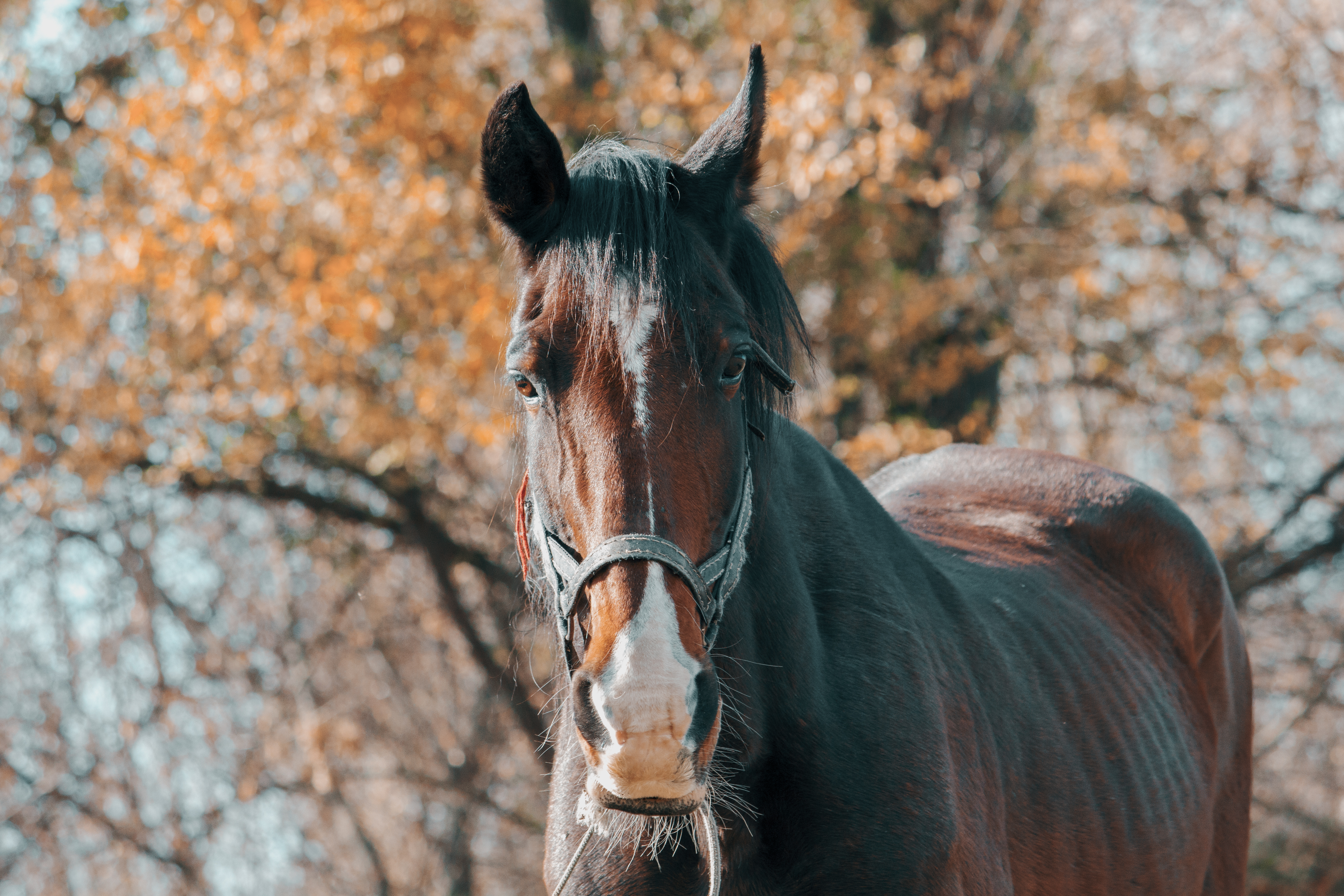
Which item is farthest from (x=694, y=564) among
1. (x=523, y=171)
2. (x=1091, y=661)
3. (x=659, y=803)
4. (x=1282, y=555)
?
(x=1282, y=555)

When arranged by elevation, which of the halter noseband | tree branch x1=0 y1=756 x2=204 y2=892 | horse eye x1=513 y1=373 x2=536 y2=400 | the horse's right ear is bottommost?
tree branch x1=0 y1=756 x2=204 y2=892

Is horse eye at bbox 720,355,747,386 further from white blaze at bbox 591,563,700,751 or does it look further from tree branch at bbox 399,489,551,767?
tree branch at bbox 399,489,551,767

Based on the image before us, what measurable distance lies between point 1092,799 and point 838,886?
112 centimetres

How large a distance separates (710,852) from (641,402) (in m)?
0.85

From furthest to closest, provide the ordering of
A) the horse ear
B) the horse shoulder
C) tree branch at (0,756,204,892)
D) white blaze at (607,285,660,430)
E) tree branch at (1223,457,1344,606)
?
tree branch at (1223,457,1344,606), tree branch at (0,756,204,892), the horse shoulder, the horse ear, white blaze at (607,285,660,430)

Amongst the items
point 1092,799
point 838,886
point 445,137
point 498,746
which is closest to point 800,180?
point 445,137

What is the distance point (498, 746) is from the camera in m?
9.67

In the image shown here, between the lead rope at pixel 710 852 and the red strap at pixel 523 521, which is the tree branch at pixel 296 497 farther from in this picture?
the lead rope at pixel 710 852

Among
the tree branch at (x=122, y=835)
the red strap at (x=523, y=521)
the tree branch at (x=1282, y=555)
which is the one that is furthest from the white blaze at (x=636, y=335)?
the tree branch at (x=122, y=835)

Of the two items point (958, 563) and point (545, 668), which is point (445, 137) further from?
point (958, 563)

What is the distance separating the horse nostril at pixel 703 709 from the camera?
1.62 metres

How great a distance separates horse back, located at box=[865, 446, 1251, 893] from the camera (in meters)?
2.66

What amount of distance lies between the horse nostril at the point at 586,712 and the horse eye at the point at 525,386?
1.91 ft

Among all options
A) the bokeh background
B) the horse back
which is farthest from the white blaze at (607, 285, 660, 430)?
the bokeh background
